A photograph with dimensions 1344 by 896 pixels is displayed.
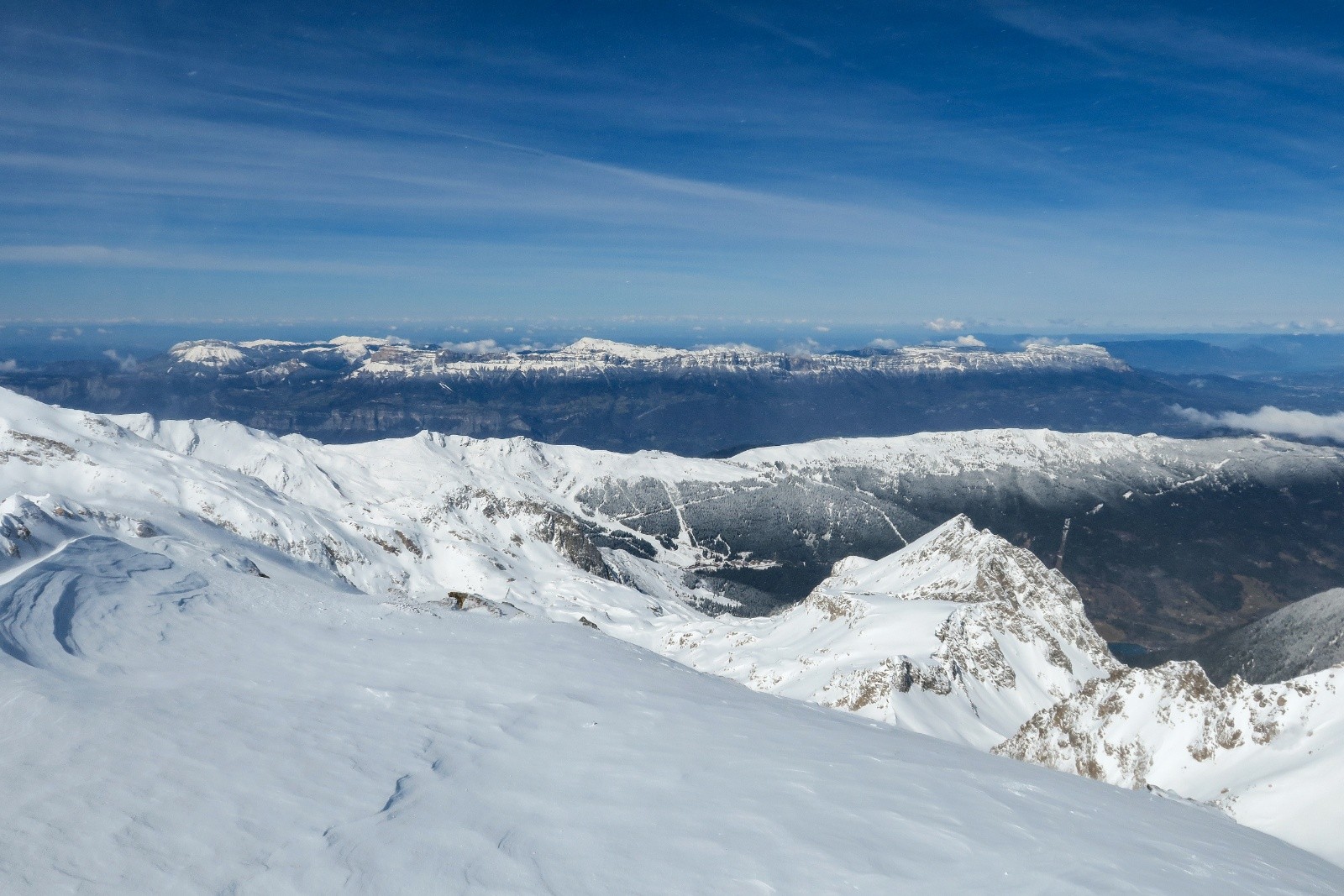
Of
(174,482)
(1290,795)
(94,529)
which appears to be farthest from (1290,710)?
(174,482)

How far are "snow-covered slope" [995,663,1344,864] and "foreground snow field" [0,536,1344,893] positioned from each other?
35870 millimetres

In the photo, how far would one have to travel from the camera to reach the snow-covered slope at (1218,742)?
48156 millimetres

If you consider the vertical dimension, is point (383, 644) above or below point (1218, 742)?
above

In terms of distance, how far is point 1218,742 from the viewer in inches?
2334

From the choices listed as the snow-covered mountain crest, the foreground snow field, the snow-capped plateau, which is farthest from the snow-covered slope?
Answer: the foreground snow field

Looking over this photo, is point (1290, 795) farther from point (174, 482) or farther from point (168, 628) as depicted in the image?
point (174, 482)

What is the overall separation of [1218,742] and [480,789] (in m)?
68.7

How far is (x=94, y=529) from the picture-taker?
234ft

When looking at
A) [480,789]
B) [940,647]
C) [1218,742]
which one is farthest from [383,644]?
[940,647]

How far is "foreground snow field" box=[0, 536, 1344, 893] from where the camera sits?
Answer: 10.8 meters

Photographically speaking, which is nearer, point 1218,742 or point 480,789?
point 480,789

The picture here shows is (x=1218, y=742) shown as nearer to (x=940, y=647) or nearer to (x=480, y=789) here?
(x=940, y=647)

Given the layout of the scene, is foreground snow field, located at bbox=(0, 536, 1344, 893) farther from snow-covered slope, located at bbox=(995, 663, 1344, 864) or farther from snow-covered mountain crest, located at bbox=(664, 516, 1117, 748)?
snow-covered mountain crest, located at bbox=(664, 516, 1117, 748)

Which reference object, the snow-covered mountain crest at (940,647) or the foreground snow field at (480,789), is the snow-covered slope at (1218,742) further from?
the foreground snow field at (480,789)
